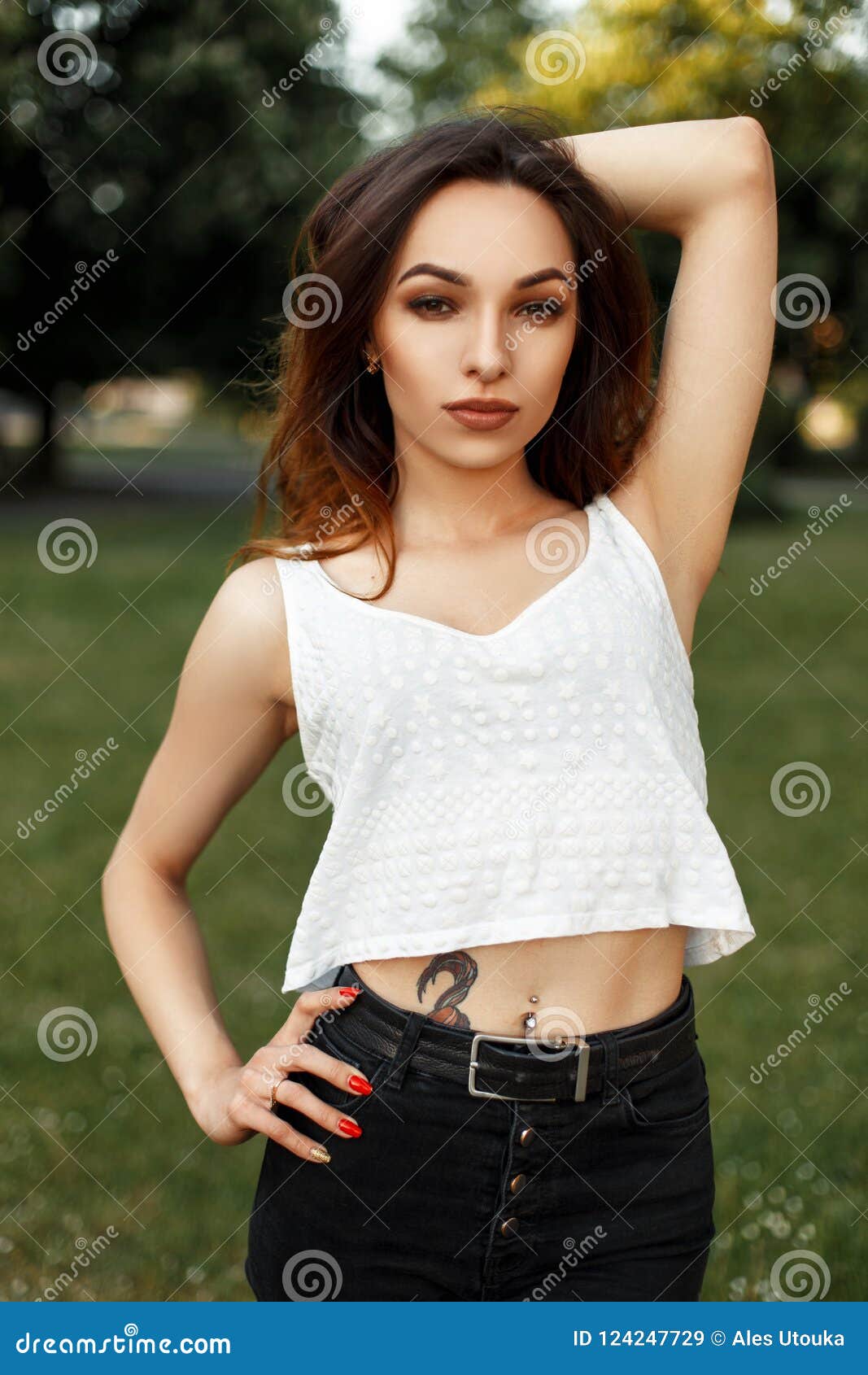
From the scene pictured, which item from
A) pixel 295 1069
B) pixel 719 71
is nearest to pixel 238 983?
pixel 295 1069

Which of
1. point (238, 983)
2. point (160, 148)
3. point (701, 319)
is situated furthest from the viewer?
point (160, 148)

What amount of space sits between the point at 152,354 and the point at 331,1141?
71.2 ft

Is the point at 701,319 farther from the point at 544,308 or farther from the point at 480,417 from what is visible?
the point at 480,417

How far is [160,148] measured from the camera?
16.5 meters

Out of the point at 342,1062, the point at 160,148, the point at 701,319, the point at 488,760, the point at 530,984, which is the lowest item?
the point at 342,1062

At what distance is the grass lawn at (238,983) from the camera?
3.57 m

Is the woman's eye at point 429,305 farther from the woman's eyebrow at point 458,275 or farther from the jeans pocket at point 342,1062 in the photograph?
the jeans pocket at point 342,1062

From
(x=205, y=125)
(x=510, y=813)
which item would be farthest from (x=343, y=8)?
(x=510, y=813)

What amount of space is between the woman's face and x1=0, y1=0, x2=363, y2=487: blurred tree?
13.2m

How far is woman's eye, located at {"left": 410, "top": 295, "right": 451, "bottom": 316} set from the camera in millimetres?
1728

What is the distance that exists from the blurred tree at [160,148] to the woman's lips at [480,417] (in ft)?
43.6

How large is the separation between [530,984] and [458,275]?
0.87 m

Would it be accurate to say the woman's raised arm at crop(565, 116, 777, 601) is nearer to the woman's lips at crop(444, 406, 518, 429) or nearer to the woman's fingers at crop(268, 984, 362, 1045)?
the woman's lips at crop(444, 406, 518, 429)

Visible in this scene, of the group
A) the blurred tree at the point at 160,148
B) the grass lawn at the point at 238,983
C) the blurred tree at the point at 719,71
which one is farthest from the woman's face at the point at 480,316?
the blurred tree at the point at 160,148
